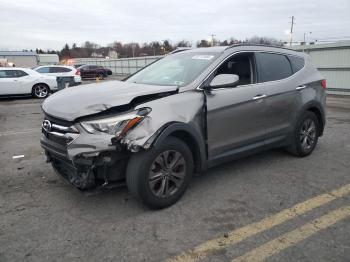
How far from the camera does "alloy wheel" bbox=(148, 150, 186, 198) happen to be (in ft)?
11.8

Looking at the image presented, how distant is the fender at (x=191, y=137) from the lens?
137 inches

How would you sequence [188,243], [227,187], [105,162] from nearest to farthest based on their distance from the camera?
1. [188,243]
2. [105,162]
3. [227,187]

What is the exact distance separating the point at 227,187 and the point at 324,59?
14514mm

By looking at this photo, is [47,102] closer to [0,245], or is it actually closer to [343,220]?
[0,245]

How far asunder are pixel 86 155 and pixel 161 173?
2.71ft

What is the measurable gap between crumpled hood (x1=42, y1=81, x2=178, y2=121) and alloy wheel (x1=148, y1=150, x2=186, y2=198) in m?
0.72

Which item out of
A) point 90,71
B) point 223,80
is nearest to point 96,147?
point 223,80

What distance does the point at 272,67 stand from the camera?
5.00m

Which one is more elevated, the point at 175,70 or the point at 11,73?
the point at 175,70

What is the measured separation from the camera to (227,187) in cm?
437

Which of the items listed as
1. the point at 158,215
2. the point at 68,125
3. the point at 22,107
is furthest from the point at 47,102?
the point at 22,107

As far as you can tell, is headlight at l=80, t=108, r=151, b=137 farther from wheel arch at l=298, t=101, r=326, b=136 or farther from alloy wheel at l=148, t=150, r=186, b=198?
wheel arch at l=298, t=101, r=326, b=136

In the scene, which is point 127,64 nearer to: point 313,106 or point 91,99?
point 313,106

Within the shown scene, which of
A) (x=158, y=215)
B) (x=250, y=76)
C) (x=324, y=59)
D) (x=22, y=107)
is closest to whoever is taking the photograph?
(x=158, y=215)
